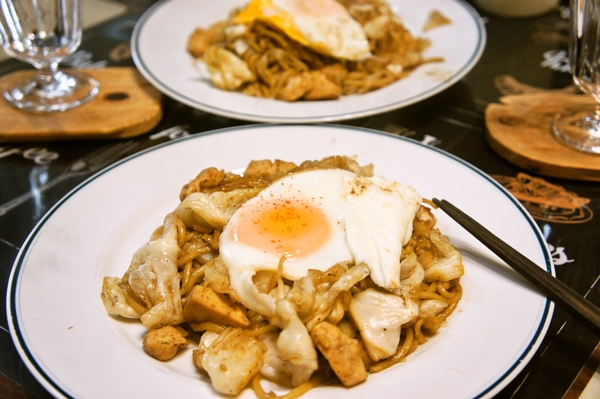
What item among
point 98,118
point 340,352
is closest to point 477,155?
point 340,352

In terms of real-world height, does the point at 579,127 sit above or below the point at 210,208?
below

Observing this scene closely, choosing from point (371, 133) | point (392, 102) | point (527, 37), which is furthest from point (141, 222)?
point (527, 37)

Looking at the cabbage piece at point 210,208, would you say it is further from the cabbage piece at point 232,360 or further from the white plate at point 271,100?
the white plate at point 271,100

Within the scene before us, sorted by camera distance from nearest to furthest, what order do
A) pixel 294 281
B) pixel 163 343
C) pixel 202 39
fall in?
pixel 163 343
pixel 294 281
pixel 202 39

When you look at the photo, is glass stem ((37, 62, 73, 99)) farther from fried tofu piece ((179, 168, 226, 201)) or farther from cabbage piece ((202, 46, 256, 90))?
fried tofu piece ((179, 168, 226, 201))

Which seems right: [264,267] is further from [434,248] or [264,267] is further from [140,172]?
[140,172]

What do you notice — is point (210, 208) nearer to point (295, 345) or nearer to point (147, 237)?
point (147, 237)

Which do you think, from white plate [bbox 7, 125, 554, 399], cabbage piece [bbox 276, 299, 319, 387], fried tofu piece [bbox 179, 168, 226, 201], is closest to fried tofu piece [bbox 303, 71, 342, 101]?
white plate [bbox 7, 125, 554, 399]
